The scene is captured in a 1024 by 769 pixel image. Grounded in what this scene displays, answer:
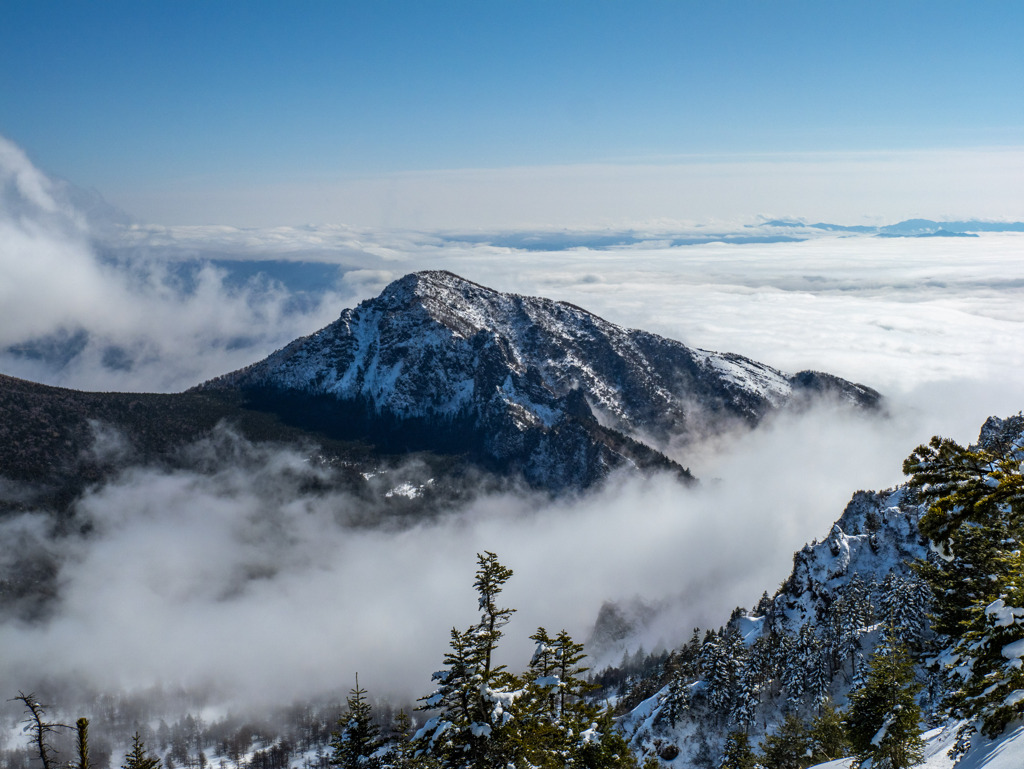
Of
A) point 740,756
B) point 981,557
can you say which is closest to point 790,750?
point 740,756

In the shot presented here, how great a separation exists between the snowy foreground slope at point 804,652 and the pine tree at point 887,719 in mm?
38512

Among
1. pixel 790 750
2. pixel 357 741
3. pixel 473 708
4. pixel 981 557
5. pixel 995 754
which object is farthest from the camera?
pixel 790 750

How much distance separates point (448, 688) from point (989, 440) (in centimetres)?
15426

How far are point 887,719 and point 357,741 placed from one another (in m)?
30.5

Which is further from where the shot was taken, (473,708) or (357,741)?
(357,741)

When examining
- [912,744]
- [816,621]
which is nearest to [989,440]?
[816,621]

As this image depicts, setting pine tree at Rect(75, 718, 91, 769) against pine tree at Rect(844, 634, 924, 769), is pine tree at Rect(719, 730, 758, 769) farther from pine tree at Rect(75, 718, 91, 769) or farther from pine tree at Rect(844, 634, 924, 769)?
pine tree at Rect(75, 718, 91, 769)

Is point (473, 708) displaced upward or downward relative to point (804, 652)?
upward

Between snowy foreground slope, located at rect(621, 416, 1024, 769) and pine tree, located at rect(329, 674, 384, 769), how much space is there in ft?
208

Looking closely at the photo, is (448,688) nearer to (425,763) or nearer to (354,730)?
(425,763)

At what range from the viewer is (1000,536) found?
75.9 ft

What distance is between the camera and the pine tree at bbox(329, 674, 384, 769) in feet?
109

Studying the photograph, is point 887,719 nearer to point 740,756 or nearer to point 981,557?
point 981,557

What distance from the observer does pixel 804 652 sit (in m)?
91.8
